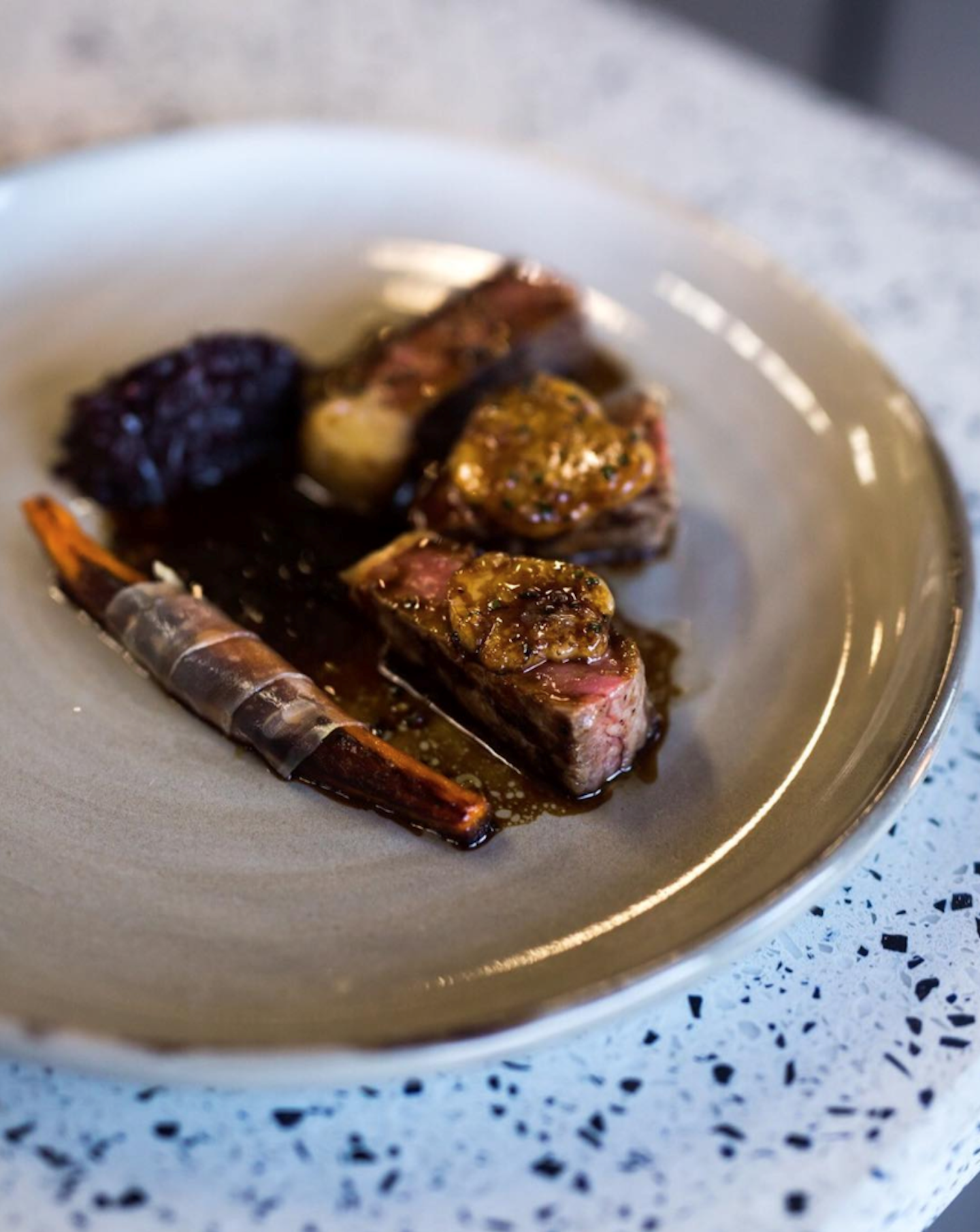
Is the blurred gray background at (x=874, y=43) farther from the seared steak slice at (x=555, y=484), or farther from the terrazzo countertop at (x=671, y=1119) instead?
the terrazzo countertop at (x=671, y=1119)

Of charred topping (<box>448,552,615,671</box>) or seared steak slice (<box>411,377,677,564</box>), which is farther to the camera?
seared steak slice (<box>411,377,677,564</box>)

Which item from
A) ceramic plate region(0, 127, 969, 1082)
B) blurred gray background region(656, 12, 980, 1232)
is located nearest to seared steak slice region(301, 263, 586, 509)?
ceramic plate region(0, 127, 969, 1082)

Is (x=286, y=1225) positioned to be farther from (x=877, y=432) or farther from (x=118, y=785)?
(x=877, y=432)

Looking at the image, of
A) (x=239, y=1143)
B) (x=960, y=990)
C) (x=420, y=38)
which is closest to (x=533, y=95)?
(x=420, y=38)

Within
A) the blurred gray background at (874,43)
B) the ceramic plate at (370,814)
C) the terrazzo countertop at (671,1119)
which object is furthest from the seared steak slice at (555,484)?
the blurred gray background at (874,43)

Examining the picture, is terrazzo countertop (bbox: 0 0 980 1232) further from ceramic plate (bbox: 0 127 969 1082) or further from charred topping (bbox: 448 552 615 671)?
charred topping (bbox: 448 552 615 671)

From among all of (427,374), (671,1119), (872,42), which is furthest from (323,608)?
(872,42)
